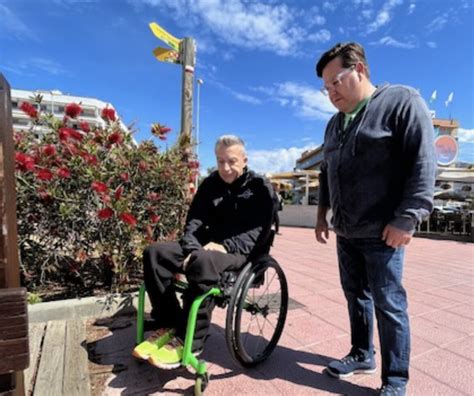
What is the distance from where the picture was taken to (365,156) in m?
1.53

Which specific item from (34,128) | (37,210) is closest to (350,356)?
(37,210)

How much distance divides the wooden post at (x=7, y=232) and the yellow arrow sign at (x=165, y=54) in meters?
3.93

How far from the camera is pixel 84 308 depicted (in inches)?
92.7

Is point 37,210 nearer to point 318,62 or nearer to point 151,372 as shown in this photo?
point 151,372

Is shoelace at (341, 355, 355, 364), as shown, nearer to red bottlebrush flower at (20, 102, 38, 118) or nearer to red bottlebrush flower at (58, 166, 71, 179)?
red bottlebrush flower at (58, 166, 71, 179)

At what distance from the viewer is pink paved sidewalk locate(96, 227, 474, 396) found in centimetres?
168

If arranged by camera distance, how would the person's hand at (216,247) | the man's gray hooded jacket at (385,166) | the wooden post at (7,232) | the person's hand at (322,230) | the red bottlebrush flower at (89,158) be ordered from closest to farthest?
the wooden post at (7,232) → the man's gray hooded jacket at (385,166) → the person's hand at (216,247) → the person's hand at (322,230) → the red bottlebrush flower at (89,158)

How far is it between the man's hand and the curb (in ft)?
6.01

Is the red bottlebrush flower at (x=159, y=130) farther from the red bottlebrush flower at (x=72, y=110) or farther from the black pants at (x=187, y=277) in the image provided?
the black pants at (x=187, y=277)

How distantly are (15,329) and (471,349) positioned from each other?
2.58m

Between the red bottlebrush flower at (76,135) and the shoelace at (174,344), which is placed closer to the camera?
the shoelace at (174,344)

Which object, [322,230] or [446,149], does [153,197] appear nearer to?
[322,230]

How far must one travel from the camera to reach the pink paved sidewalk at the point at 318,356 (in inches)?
66.0

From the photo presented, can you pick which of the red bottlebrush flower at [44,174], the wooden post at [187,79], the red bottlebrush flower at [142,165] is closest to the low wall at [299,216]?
the wooden post at [187,79]
